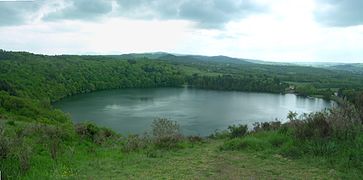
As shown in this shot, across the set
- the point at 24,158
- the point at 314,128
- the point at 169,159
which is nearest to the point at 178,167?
the point at 169,159

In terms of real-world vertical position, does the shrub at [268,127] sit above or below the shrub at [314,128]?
below

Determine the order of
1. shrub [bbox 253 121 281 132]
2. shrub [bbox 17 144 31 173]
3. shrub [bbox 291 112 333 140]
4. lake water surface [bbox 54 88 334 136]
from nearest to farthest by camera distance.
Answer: shrub [bbox 17 144 31 173] → shrub [bbox 291 112 333 140] → shrub [bbox 253 121 281 132] → lake water surface [bbox 54 88 334 136]

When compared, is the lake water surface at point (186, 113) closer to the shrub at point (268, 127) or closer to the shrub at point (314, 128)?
the shrub at point (268, 127)

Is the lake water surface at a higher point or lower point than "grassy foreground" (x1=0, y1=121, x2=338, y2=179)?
lower

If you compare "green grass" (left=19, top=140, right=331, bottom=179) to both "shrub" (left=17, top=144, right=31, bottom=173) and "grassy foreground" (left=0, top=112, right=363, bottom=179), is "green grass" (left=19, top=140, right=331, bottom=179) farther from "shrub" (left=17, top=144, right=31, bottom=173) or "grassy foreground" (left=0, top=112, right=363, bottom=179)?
"shrub" (left=17, top=144, right=31, bottom=173)

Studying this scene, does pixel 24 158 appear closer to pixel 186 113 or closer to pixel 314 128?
pixel 314 128

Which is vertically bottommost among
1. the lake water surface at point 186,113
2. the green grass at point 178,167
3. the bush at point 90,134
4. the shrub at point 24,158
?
the lake water surface at point 186,113

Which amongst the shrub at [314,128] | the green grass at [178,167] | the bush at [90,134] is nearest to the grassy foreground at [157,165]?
the green grass at [178,167]

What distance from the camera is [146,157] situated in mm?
9148

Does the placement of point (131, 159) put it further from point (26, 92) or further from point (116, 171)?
point (26, 92)

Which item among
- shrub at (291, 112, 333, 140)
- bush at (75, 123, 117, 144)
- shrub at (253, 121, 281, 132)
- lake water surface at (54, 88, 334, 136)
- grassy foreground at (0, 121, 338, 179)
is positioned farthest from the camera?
lake water surface at (54, 88, 334, 136)

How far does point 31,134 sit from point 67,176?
373 centimetres

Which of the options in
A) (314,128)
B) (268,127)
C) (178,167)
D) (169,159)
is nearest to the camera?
(178,167)

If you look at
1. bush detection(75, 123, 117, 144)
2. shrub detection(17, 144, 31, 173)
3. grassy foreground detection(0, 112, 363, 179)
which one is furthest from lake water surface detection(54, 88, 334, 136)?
shrub detection(17, 144, 31, 173)
